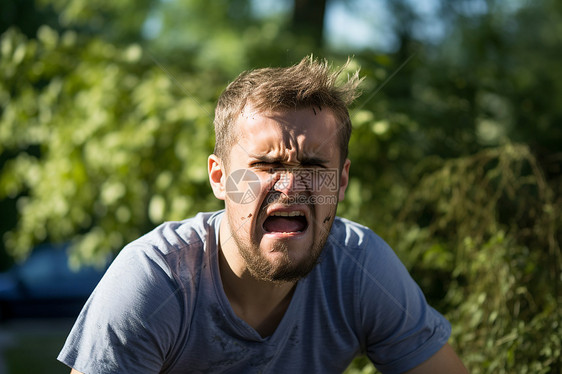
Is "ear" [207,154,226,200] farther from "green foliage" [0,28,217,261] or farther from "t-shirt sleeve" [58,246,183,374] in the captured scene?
"green foliage" [0,28,217,261]

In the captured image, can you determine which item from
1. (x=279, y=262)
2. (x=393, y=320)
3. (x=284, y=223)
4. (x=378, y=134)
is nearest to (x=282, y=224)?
(x=284, y=223)

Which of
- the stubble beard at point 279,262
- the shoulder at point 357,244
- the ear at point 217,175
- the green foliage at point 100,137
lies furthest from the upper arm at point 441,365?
the green foliage at point 100,137

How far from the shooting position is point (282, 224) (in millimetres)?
1869

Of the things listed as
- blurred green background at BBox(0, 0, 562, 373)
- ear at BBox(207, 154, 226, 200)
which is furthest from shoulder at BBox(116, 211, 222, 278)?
blurred green background at BBox(0, 0, 562, 373)

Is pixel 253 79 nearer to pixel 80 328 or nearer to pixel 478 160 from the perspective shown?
pixel 80 328

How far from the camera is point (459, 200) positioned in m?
3.00

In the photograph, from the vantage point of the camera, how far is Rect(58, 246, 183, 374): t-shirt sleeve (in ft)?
5.69

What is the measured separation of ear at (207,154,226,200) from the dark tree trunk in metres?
2.89

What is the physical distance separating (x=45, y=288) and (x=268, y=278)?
804cm

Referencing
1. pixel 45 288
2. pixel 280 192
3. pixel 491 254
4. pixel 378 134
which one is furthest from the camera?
pixel 45 288

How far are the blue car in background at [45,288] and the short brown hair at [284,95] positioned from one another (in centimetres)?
740

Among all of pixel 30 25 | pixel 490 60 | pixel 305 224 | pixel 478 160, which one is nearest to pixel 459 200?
pixel 478 160

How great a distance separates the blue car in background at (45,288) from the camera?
8.74 m

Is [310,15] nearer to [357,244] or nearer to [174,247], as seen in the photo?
[357,244]
